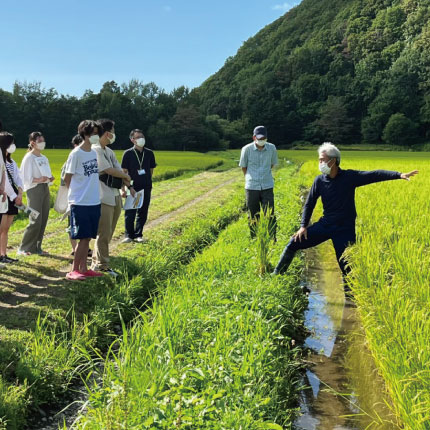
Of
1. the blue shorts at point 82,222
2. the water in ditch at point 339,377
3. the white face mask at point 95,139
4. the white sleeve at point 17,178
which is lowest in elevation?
the water in ditch at point 339,377

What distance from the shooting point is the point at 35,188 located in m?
6.93

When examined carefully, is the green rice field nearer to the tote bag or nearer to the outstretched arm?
the outstretched arm

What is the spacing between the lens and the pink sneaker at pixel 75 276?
221 inches

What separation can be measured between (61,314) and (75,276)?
3.57 ft

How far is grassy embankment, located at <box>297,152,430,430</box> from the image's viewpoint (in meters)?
2.59

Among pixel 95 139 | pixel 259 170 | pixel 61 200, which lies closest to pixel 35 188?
pixel 61 200

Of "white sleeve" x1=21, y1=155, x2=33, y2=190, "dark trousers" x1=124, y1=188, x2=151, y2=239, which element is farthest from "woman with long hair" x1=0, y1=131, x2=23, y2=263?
"dark trousers" x1=124, y1=188, x2=151, y2=239

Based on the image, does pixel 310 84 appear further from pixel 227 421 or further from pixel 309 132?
pixel 227 421

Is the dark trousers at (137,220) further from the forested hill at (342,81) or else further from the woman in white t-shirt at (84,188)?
the forested hill at (342,81)

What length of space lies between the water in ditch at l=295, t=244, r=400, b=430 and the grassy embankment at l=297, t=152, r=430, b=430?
14cm

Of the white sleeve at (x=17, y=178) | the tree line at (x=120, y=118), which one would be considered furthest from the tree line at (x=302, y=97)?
the white sleeve at (x=17, y=178)

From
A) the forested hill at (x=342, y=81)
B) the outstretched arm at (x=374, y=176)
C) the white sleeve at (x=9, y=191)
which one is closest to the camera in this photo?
the outstretched arm at (x=374, y=176)

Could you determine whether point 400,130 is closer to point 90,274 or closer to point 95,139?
point 95,139

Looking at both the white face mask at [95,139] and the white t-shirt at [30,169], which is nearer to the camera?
the white face mask at [95,139]
